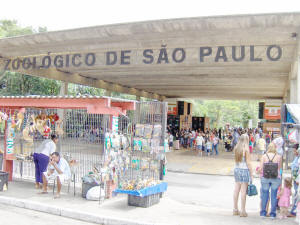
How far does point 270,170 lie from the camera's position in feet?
22.6

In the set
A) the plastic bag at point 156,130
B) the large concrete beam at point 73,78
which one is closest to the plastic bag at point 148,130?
the plastic bag at point 156,130

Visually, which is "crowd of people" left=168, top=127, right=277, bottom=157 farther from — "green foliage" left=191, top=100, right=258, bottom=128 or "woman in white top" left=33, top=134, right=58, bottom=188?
"green foliage" left=191, top=100, right=258, bottom=128

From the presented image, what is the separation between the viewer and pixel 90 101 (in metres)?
8.26

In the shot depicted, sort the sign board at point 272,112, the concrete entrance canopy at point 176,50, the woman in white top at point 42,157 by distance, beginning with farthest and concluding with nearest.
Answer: the sign board at point 272,112 < the concrete entrance canopy at point 176,50 < the woman in white top at point 42,157

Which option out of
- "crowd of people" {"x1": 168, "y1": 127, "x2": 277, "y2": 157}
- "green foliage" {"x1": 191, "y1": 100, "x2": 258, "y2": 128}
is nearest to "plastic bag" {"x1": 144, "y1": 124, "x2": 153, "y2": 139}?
"crowd of people" {"x1": 168, "y1": 127, "x2": 277, "y2": 157}

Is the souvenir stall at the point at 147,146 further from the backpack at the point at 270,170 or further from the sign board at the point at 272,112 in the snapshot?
the sign board at the point at 272,112

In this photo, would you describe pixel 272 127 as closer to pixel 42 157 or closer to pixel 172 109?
pixel 172 109

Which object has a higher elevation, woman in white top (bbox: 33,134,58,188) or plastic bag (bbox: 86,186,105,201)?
woman in white top (bbox: 33,134,58,188)

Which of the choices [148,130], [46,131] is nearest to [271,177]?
[148,130]

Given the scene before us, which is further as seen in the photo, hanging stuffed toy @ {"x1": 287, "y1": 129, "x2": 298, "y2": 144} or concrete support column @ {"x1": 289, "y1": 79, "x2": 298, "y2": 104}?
concrete support column @ {"x1": 289, "y1": 79, "x2": 298, "y2": 104}

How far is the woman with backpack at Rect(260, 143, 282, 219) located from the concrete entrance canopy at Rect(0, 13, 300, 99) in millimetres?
6171

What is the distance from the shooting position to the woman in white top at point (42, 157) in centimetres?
939

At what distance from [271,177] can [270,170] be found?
15 cm

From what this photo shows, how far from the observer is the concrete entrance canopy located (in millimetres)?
13133
